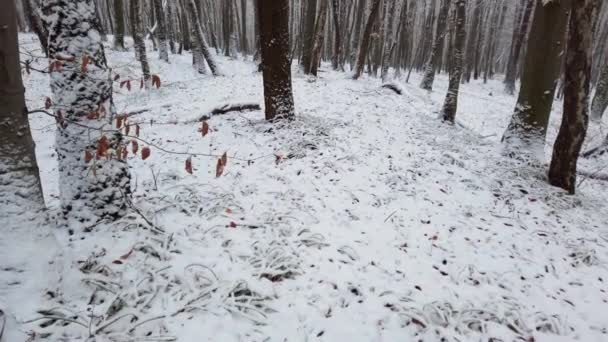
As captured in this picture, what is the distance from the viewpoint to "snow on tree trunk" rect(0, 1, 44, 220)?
2340 millimetres

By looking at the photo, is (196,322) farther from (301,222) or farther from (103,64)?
(103,64)

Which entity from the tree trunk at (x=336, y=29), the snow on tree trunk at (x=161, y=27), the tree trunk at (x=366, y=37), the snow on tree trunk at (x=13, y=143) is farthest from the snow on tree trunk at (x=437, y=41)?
the snow on tree trunk at (x=13, y=143)

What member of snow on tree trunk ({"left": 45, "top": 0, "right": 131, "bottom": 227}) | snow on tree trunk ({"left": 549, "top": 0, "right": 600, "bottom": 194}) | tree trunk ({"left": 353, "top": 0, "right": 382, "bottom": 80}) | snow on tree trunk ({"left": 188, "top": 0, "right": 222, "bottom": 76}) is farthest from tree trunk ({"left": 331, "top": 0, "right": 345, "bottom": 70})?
snow on tree trunk ({"left": 45, "top": 0, "right": 131, "bottom": 227})

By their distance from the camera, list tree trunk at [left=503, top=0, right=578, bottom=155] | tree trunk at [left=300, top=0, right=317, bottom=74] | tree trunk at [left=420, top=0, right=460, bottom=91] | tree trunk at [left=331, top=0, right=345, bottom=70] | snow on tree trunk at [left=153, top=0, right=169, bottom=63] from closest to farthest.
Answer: tree trunk at [left=503, top=0, right=578, bottom=155] → tree trunk at [left=300, top=0, right=317, bottom=74] → snow on tree trunk at [left=153, top=0, right=169, bottom=63] → tree trunk at [left=420, top=0, right=460, bottom=91] → tree trunk at [left=331, top=0, right=345, bottom=70]

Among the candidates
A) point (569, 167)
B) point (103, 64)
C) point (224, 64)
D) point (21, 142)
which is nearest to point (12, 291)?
point (21, 142)

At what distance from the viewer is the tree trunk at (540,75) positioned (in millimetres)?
6312

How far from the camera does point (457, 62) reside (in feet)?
29.3

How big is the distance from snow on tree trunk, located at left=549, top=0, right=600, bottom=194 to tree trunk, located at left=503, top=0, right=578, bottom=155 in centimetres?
113

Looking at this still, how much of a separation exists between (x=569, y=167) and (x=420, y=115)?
14.2 feet

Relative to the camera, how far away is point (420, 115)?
938 centimetres

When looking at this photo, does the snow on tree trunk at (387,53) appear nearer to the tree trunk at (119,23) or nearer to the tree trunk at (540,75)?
the tree trunk at (540,75)

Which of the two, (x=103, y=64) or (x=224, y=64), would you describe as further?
(x=224, y=64)

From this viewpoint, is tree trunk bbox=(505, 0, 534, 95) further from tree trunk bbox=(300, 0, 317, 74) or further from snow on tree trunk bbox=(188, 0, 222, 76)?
snow on tree trunk bbox=(188, 0, 222, 76)

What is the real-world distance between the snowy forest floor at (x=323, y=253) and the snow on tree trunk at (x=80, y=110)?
30 cm
